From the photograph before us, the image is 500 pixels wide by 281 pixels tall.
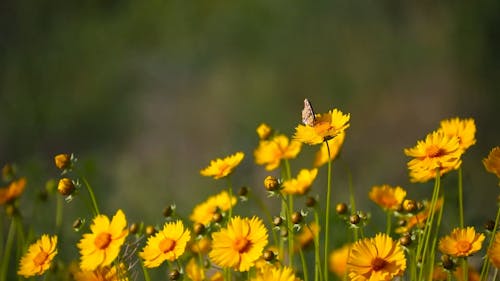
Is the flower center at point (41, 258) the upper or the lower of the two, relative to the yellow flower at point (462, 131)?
lower

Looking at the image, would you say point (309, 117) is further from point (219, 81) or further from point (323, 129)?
point (219, 81)

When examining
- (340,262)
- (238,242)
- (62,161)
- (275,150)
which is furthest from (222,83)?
(238,242)

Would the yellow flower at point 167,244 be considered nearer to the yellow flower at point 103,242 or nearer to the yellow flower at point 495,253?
the yellow flower at point 103,242

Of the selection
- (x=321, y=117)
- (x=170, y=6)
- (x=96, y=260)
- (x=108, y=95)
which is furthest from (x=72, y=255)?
(x=170, y=6)

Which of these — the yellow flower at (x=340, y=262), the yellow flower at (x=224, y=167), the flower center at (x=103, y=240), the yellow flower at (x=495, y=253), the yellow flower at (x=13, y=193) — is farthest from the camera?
the yellow flower at (x=340, y=262)

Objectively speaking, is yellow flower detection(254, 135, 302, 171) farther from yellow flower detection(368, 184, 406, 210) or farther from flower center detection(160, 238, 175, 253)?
flower center detection(160, 238, 175, 253)

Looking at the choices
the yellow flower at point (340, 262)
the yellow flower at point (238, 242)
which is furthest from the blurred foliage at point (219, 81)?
the yellow flower at point (238, 242)

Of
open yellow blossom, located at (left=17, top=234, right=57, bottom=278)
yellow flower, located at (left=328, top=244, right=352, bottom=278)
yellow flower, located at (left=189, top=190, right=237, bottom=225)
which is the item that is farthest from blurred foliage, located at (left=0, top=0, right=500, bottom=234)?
open yellow blossom, located at (left=17, top=234, right=57, bottom=278)
